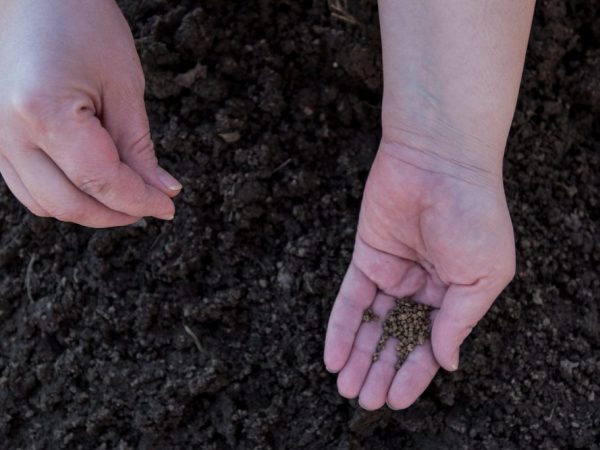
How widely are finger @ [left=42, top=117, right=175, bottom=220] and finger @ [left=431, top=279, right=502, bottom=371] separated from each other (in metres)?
0.67

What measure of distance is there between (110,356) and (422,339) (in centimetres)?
78

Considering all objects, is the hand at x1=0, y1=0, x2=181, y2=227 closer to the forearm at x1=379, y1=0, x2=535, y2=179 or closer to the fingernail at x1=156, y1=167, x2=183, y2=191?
the fingernail at x1=156, y1=167, x2=183, y2=191

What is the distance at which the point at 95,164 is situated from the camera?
1.21 m

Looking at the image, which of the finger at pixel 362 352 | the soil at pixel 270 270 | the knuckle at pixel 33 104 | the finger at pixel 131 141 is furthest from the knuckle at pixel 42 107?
the finger at pixel 362 352

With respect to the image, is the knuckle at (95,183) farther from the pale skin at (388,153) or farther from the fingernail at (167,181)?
the fingernail at (167,181)

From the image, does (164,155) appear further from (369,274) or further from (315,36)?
(369,274)

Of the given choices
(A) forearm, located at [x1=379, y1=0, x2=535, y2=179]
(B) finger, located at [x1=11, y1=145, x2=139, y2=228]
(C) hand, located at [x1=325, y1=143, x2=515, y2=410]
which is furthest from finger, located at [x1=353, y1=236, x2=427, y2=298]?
A: (B) finger, located at [x1=11, y1=145, x2=139, y2=228]

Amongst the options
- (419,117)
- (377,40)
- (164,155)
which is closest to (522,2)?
(419,117)

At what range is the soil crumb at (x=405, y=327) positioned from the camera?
5.25 feet

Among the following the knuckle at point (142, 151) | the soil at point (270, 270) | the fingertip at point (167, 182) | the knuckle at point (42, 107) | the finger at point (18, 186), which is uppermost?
the knuckle at point (42, 107)

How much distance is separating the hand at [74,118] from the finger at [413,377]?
0.63 meters

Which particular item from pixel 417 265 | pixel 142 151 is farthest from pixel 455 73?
pixel 142 151

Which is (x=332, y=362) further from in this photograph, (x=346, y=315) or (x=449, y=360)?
(x=449, y=360)

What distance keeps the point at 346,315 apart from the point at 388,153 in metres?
0.38
